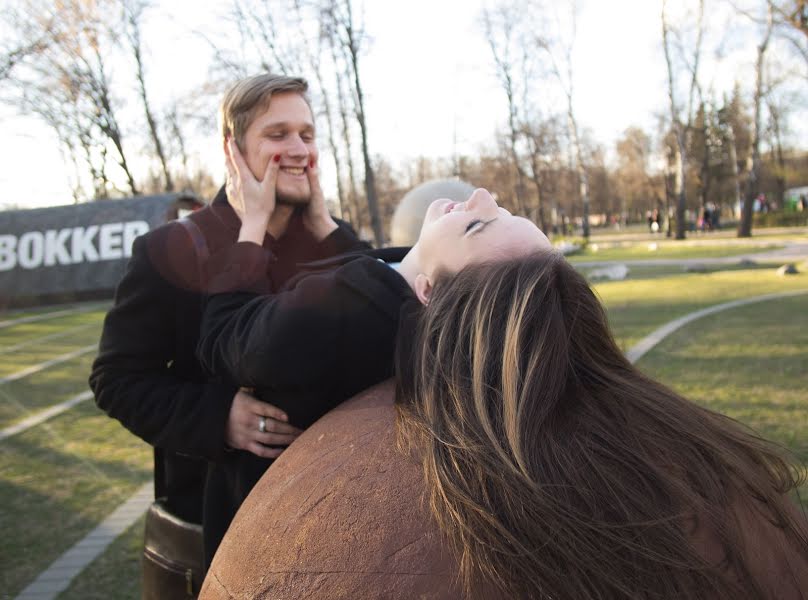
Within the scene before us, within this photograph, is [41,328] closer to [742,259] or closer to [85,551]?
[85,551]

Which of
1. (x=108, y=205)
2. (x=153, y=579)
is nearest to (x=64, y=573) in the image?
(x=153, y=579)

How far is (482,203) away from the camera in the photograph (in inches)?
71.1

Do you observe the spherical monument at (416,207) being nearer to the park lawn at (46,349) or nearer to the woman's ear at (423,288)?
the park lawn at (46,349)

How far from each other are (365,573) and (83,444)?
7.29m

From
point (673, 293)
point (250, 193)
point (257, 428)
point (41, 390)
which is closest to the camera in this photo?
point (257, 428)

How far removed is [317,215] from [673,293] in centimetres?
1376

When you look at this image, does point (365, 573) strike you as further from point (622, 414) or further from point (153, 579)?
point (153, 579)

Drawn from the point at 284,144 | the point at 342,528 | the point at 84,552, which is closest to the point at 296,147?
the point at 284,144

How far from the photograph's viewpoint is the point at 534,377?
1.39 metres

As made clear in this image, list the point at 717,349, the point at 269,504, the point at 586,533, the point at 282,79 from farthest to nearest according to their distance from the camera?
the point at 717,349, the point at 282,79, the point at 269,504, the point at 586,533

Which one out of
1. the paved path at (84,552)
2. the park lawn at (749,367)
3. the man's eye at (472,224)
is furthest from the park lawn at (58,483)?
the park lawn at (749,367)

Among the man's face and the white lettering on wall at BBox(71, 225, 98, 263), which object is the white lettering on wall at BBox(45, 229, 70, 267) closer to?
the white lettering on wall at BBox(71, 225, 98, 263)

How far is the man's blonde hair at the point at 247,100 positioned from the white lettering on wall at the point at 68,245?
19268 millimetres

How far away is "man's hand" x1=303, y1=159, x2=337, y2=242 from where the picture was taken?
2.54 m
